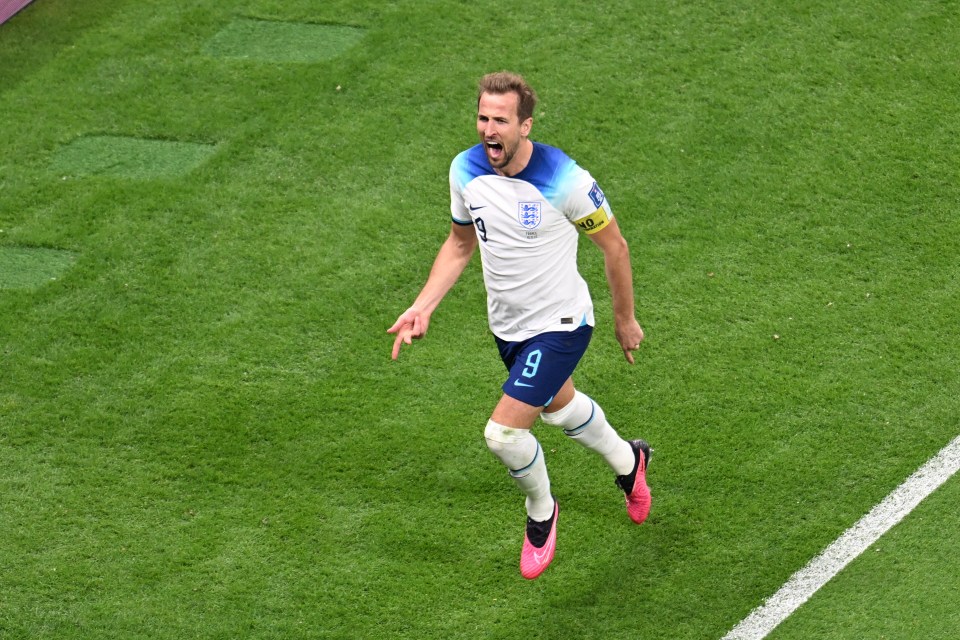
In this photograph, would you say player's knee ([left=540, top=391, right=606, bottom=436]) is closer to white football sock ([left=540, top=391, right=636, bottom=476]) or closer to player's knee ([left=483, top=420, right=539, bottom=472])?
white football sock ([left=540, top=391, right=636, bottom=476])

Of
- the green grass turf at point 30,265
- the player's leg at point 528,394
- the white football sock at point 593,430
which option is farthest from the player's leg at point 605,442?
the green grass turf at point 30,265

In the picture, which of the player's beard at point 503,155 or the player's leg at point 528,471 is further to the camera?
the player's leg at point 528,471

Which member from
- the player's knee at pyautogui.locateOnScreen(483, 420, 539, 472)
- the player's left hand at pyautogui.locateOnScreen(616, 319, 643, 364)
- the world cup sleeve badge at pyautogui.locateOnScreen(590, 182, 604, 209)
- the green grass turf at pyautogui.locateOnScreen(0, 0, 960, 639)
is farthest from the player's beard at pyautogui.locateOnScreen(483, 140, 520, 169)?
the green grass turf at pyautogui.locateOnScreen(0, 0, 960, 639)

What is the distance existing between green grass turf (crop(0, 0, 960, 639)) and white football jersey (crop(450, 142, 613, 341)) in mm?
1328

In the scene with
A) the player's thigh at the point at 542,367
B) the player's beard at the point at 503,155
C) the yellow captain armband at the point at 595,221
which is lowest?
the player's thigh at the point at 542,367

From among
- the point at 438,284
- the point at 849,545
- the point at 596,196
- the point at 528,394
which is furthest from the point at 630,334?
the point at 849,545

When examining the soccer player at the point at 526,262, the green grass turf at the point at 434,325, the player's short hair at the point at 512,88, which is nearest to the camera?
the player's short hair at the point at 512,88

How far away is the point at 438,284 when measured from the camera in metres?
5.59

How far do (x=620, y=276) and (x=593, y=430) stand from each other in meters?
0.88

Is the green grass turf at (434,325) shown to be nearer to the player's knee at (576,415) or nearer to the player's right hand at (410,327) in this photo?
the player's knee at (576,415)

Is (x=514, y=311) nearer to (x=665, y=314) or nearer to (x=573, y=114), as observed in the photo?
(x=665, y=314)

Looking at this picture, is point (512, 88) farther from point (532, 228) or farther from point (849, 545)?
point (849, 545)

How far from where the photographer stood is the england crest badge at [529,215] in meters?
5.20

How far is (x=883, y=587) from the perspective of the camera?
18.6 feet
